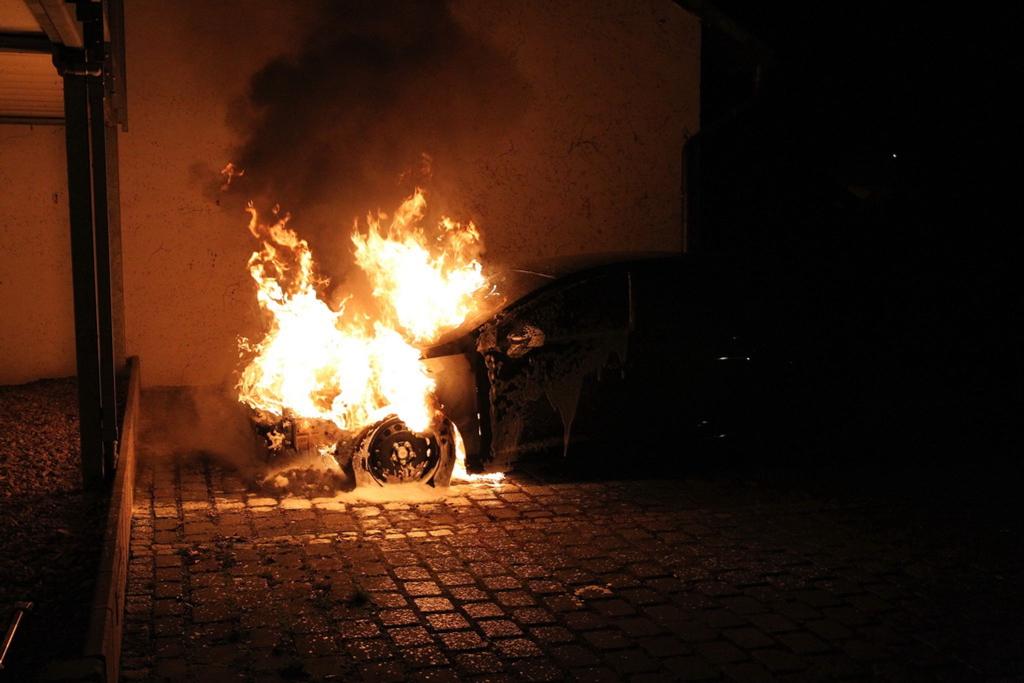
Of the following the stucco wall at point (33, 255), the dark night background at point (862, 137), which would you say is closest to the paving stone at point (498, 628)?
the stucco wall at point (33, 255)

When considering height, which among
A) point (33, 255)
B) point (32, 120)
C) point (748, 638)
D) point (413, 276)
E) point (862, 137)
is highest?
point (862, 137)

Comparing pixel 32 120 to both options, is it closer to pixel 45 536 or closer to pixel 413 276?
pixel 413 276

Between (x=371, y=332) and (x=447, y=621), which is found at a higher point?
(x=371, y=332)

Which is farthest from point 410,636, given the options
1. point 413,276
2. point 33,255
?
point 33,255

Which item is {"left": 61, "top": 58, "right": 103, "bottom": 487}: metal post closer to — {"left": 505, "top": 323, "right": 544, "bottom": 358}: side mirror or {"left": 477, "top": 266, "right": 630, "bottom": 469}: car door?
{"left": 477, "top": 266, "right": 630, "bottom": 469}: car door

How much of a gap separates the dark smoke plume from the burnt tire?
2745mm

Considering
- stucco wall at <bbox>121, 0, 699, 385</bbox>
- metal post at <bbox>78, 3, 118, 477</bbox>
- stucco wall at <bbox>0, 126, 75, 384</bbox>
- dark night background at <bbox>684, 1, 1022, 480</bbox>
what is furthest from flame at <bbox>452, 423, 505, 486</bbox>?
stucco wall at <bbox>0, 126, 75, 384</bbox>

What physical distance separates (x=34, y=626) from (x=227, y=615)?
2.76 feet

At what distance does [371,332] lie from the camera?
7.88 metres

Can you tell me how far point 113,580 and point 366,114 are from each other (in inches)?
260

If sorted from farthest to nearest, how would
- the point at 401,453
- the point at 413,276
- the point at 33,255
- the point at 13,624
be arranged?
the point at 33,255 → the point at 413,276 → the point at 401,453 → the point at 13,624

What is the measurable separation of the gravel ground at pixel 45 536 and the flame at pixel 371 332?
146cm

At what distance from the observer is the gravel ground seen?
4738 mm

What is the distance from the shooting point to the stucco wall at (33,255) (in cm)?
1138
